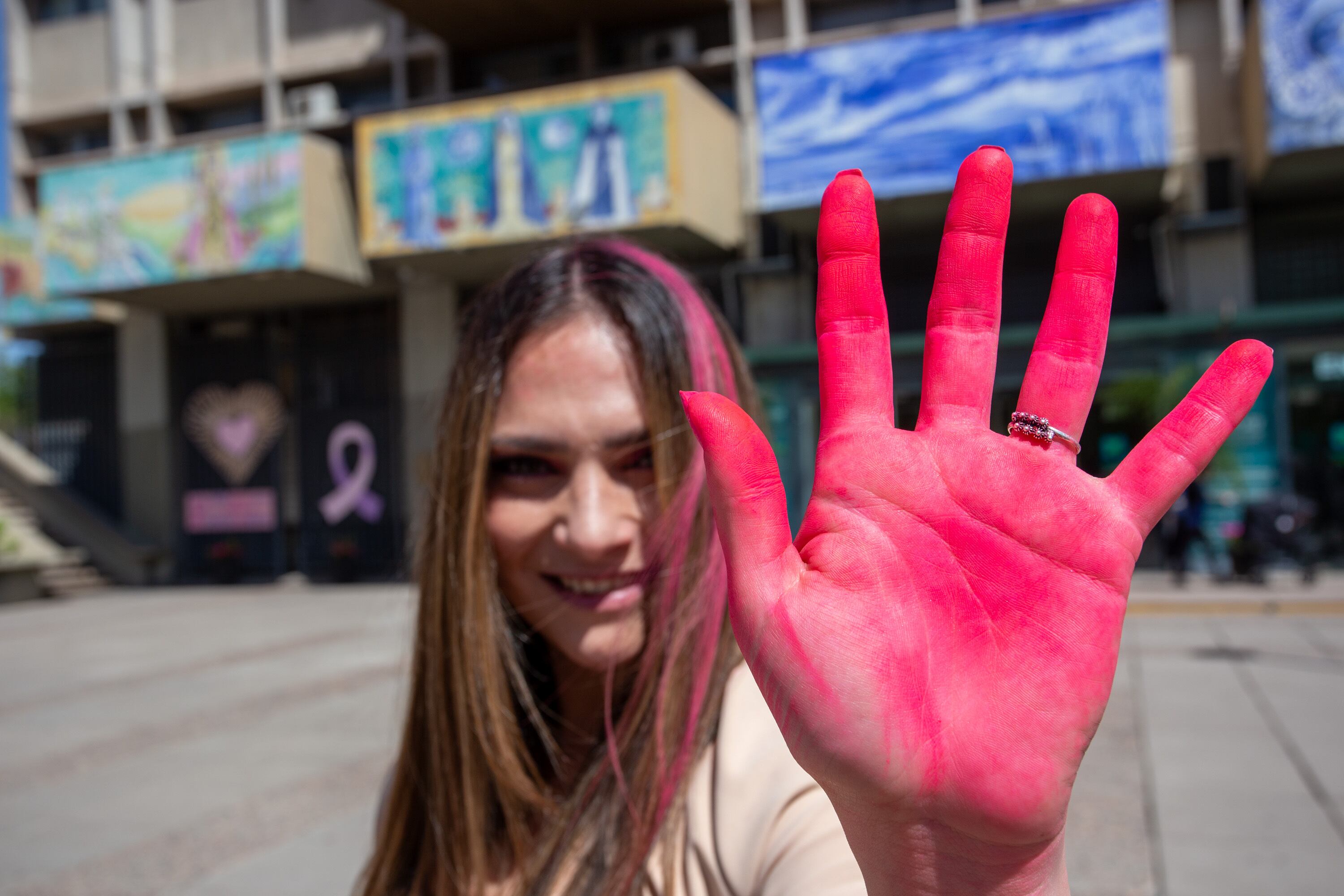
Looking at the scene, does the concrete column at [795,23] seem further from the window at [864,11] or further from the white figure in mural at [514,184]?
the white figure in mural at [514,184]

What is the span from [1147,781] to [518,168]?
11248 mm

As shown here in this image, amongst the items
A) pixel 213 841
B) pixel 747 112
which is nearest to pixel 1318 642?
pixel 213 841

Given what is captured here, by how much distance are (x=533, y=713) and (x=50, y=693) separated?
7.76 metres

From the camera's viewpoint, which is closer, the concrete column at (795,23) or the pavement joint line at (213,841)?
the pavement joint line at (213,841)

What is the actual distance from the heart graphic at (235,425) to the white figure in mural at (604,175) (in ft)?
25.4

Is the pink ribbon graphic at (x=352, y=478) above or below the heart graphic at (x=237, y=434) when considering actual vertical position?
below

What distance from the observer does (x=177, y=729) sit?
20.7 ft

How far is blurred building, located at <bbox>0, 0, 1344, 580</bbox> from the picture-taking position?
12273 mm

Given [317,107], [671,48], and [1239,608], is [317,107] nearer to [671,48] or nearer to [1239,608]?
[671,48]

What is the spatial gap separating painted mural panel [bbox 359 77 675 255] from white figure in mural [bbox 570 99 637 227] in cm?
1

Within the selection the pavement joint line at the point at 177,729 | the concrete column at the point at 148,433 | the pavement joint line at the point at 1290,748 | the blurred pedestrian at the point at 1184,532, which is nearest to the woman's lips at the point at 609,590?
the pavement joint line at the point at 177,729

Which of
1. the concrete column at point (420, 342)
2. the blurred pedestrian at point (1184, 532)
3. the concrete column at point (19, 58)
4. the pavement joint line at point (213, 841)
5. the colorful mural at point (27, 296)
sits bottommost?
the pavement joint line at point (213, 841)

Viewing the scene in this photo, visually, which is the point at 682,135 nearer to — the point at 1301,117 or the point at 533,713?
the point at 1301,117

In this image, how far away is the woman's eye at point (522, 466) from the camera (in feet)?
5.04
